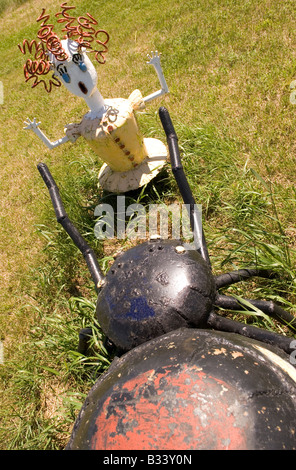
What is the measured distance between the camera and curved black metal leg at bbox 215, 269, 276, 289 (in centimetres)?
202

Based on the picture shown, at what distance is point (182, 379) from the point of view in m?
1.06

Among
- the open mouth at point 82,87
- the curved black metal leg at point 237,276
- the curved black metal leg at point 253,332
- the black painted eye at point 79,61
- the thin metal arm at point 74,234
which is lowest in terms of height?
the curved black metal leg at point 237,276

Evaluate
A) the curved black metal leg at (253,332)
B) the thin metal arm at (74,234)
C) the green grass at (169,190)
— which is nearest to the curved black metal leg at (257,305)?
the curved black metal leg at (253,332)

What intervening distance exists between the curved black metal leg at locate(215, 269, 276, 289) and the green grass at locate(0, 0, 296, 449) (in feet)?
0.21

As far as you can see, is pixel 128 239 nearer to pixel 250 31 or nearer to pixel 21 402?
pixel 21 402

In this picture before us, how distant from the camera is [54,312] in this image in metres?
2.74

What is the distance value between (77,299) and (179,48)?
161 inches

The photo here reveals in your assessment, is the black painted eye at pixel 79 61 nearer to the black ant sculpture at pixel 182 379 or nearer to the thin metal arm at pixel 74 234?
the thin metal arm at pixel 74 234

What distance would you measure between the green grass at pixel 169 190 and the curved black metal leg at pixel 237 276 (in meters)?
0.06

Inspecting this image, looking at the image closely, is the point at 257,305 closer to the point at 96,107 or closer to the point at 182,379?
the point at 182,379

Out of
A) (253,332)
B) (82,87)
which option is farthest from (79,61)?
(253,332)

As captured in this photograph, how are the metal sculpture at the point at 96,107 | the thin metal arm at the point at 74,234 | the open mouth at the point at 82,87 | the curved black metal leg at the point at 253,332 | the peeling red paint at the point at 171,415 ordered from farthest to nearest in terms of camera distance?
1. the open mouth at the point at 82,87
2. the metal sculpture at the point at 96,107
3. the thin metal arm at the point at 74,234
4. the curved black metal leg at the point at 253,332
5. the peeling red paint at the point at 171,415

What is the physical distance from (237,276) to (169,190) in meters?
1.40

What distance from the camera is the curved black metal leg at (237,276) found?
2.02 meters
